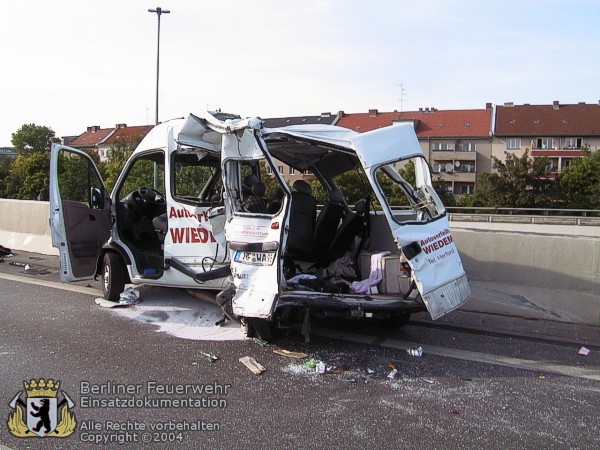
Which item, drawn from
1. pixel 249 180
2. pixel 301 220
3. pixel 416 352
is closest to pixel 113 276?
pixel 249 180

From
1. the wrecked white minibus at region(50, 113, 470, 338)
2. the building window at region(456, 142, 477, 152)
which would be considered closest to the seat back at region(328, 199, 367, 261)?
the wrecked white minibus at region(50, 113, 470, 338)

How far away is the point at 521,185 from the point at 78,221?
38796 millimetres

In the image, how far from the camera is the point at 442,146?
238 ft

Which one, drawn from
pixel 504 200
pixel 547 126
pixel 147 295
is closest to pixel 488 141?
pixel 547 126

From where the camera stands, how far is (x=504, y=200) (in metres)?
41.2

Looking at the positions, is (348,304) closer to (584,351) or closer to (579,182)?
(584,351)

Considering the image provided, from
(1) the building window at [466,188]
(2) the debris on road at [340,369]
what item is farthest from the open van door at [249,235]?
(1) the building window at [466,188]

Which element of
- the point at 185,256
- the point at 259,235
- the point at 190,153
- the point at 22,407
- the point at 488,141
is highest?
the point at 488,141

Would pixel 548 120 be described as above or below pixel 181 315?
above

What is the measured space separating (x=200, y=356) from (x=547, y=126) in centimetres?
7441

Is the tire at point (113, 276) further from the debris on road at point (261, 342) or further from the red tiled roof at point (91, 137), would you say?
the red tiled roof at point (91, 137)

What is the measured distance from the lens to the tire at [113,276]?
768cm

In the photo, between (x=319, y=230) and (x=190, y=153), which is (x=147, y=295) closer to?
(x=190, y=153)

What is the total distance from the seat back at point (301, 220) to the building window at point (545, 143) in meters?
71.0
